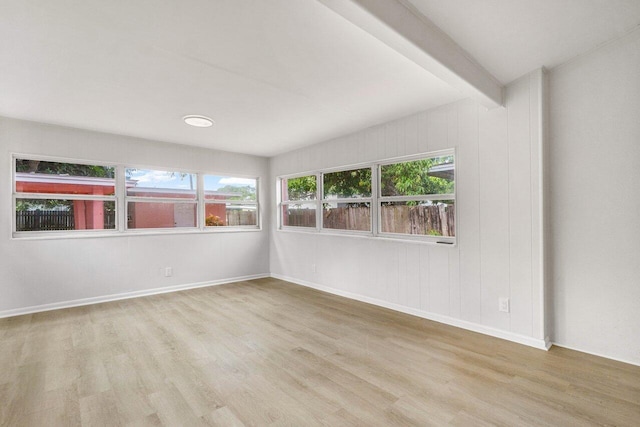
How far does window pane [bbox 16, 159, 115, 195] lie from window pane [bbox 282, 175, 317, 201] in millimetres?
2774

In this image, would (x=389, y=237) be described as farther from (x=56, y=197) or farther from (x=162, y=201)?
(x=56, y=197)

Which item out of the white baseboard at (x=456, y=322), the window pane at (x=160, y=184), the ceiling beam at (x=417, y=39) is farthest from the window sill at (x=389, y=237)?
the window pane at (x=160, y=184)

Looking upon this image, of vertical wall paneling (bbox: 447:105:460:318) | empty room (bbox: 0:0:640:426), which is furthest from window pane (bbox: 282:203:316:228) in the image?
vertical wall paneling (bbox: 447:105:460:318)

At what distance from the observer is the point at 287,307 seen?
3965mm

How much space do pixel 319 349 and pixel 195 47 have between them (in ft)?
8.62

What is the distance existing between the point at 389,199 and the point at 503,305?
1728 millimetres

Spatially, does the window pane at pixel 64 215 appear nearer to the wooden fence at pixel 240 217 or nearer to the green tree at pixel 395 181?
the wooden fence at pixel 240 217

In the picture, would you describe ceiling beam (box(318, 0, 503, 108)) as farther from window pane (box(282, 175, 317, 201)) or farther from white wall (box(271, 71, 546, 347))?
window pane (box(282, 175, 317, 201))

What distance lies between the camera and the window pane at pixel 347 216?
4281mm

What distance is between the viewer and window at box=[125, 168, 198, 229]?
4641mm

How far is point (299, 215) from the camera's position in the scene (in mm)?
5477

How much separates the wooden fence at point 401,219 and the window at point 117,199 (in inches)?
71.2

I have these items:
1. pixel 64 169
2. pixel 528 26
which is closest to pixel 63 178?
pixel 64 169

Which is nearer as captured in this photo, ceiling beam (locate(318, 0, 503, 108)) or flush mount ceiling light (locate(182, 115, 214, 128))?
ceiling beam (locate(318, 0, 503, 108))
